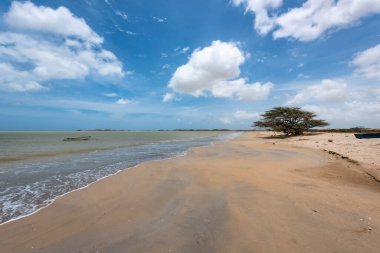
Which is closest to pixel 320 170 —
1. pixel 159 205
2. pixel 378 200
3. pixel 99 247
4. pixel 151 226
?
pixel 378 200

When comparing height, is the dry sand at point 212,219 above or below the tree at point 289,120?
below

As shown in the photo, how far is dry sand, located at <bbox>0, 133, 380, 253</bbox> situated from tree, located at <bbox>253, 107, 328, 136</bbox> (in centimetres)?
4215

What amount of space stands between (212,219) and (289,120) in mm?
48417

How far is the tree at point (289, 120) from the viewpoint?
47.5 metres

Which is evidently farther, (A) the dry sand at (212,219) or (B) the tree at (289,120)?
(B) the tree at (289,120)

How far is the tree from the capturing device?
4746 cm

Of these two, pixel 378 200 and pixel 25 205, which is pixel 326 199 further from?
pixel 25 205

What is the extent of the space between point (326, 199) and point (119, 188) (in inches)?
249

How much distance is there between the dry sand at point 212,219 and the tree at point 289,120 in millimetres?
42150

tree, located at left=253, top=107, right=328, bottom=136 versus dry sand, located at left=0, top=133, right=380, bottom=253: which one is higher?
tree, located at left=253, top=107, right=328, bottom=136

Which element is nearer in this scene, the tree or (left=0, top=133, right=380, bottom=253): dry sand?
(left=0, top=133, right=380, bottom=253): dry sand

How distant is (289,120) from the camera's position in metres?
48.5

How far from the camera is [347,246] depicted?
3.54 metres

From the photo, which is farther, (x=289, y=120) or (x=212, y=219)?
(x=289, y=120)
